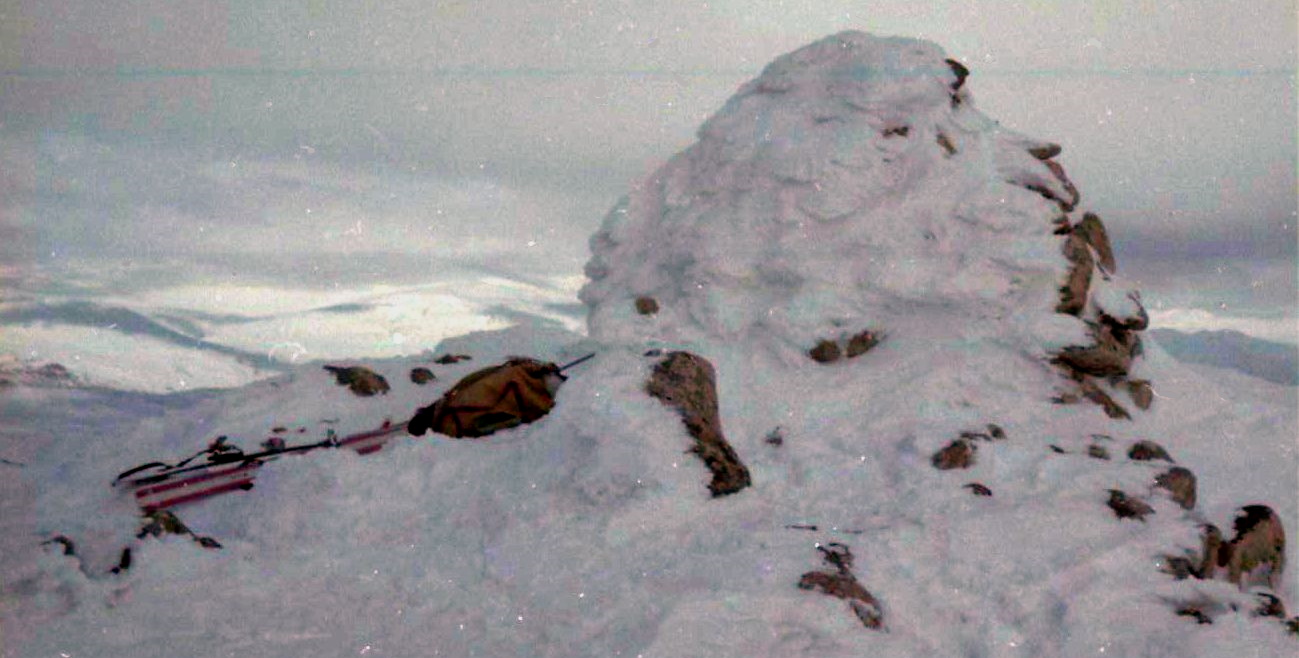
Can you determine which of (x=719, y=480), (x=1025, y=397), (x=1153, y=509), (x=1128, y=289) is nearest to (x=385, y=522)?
(x=719, y=480)

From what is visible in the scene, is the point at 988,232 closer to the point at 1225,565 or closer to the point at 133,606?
the point at 1225,565

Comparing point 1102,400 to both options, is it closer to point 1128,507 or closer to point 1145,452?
point 1145,452

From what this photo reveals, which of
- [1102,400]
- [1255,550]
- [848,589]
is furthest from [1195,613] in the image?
[1102,400]

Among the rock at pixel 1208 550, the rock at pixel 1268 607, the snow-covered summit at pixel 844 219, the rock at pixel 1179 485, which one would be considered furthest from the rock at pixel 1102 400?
the rock at pixel 1268 607

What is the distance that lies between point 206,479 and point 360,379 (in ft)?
8.42

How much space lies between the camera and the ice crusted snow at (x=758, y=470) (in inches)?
204

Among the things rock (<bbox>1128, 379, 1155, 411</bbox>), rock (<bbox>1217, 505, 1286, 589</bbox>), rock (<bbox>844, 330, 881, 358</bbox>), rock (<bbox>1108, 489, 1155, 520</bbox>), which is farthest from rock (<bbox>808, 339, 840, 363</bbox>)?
rock (<bbox>1217, 505, 1286, 589</bbox>)

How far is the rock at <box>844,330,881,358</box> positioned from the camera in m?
10.5

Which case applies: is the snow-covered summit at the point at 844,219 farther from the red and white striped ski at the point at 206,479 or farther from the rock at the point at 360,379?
the red and white striped ski at the point at 206,479

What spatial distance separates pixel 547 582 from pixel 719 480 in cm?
193

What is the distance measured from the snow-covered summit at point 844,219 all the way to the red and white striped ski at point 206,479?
3.60 metres

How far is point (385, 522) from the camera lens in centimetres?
690

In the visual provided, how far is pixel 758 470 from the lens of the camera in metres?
8.03

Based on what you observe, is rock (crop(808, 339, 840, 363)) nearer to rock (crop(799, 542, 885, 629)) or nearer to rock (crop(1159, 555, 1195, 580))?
rock (crop(1159, 555, 1195, 580))
